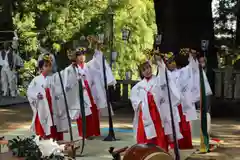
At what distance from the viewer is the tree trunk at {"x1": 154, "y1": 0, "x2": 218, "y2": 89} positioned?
12.7 meters

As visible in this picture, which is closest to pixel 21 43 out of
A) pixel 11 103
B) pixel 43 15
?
pixel 43 15

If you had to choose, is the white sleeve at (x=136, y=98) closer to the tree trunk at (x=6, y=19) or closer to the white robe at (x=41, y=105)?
the white robe at (x=41, y=105)

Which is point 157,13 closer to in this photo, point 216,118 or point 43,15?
point 216,118

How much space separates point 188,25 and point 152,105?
6359 millimetres

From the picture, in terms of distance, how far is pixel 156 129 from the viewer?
22.7 feet

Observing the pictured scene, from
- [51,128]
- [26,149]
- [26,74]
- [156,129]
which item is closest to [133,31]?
[26,74]

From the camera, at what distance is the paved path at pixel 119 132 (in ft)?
25.0

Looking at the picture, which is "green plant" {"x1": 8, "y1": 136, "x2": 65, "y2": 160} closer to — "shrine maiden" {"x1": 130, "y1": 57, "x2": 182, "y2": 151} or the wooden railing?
"shrine maiden" {"x1": 130, "y1": 57, "x2": 182, "y2": 151}

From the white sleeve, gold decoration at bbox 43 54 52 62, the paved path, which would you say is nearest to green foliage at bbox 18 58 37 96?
the paved path

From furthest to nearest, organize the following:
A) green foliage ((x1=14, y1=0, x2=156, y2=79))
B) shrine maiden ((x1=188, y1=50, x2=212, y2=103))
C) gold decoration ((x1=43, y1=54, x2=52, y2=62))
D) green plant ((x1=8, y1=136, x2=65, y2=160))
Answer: green foliage ((x1=14, y1=0, x2=156, y2=79)) → shrine maiden ((x1=188, y1=50, x2=212, y2=103)) → gold decoration ((x1=43, y1=54, x2=52, y2=62)) → green plant ((x1=8, y1=136, x2=65, y2=160))

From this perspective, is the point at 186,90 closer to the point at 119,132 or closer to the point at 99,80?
the point at 99,80

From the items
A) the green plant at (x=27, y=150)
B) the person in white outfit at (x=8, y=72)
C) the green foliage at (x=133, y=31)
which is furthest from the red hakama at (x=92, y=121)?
the green foliage at (x=133, y=31)

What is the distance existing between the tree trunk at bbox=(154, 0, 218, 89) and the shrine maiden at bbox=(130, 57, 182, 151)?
5.90m

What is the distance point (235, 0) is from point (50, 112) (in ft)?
32.2
